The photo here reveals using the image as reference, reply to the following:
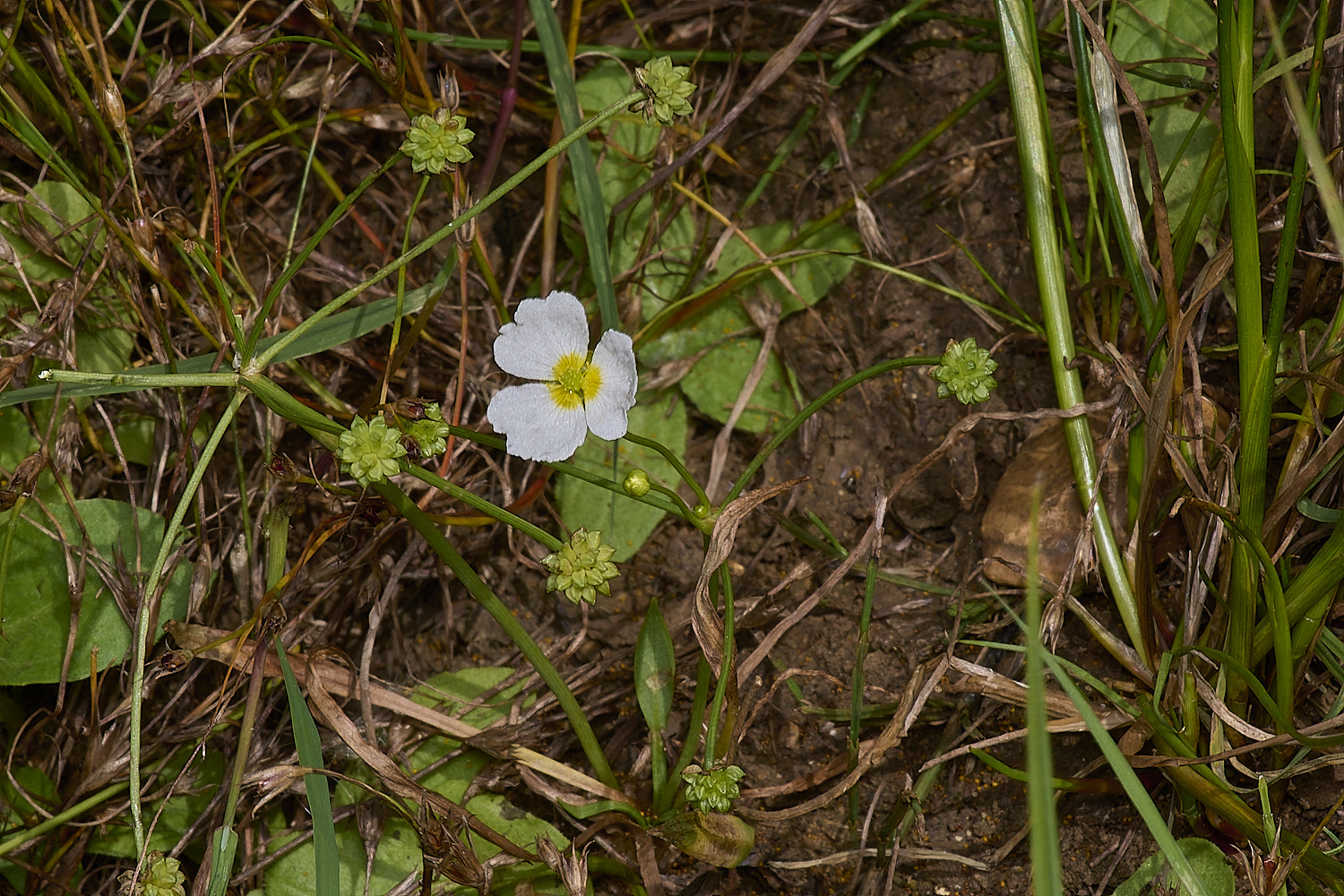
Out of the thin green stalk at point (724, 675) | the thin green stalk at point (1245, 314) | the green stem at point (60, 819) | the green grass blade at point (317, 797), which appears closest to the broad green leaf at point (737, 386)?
the thin green stalk at point (724, 675)

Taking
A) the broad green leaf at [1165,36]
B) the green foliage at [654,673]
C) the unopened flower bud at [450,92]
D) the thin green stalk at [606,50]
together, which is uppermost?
the broad green leaf at [1165,36]

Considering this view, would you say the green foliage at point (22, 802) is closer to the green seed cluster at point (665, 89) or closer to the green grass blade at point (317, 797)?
the green grass blade at point (317, 797)

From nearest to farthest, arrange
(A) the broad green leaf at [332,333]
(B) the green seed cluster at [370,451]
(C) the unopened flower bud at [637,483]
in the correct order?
1. (B) the green seed cluster at [370,451]
2. (C) the unopened flower bud at [637,483]
3. (A) the broad green leaf at [332,333]

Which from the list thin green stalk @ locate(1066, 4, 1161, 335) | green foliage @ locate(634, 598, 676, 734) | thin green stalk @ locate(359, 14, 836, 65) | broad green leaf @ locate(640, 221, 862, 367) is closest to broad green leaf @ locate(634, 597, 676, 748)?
green foliage @ locate(634, 598, 676, 734)

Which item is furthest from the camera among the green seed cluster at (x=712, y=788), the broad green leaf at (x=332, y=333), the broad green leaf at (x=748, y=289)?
the broad green leaf at (x=748, y=289)

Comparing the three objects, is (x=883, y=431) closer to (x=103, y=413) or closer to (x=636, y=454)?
(x=636, y=454)

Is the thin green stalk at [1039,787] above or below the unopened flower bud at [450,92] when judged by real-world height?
below

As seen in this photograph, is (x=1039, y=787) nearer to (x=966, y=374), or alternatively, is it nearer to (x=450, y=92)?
(x=966, y=374)
